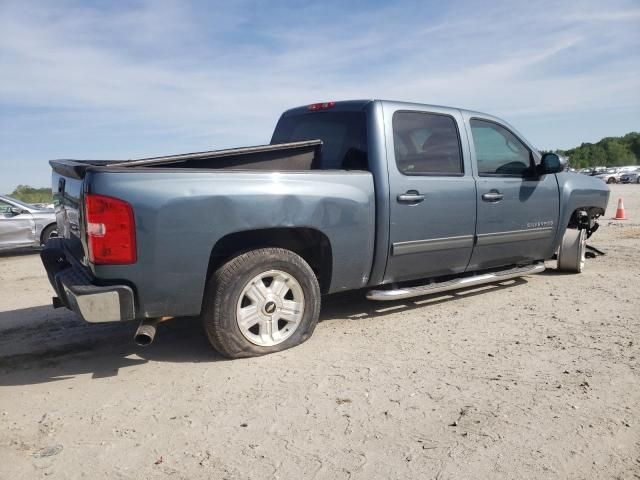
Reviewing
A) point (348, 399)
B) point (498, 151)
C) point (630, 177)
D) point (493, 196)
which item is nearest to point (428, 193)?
point (493, 196)

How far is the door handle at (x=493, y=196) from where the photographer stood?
4.80 metres

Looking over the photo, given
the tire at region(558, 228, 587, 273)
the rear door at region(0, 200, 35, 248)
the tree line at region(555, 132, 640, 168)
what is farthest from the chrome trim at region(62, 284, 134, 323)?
the tree line at region(555, 132, 640, 168)

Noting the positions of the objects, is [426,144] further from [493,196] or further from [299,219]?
[299,219]

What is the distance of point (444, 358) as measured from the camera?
143 inches

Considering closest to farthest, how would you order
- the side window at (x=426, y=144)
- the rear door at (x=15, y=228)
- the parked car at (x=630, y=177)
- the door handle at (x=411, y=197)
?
A: the door handle at (x=411, y=197) < the side window at (x=426, y=144) < the rear door at (x=15, y=228) < the parked car at (x=630, y=177)

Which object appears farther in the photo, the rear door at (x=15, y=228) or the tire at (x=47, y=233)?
the tire at (x=47, y=233)

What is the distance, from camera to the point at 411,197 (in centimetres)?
424

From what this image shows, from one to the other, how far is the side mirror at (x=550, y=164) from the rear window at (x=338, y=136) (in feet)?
7.00

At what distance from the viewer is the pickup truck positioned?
3.17 metres

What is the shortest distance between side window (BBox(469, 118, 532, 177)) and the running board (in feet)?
3.20

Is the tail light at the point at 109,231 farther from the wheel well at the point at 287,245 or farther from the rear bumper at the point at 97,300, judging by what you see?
the wheel well at the point at 287,245

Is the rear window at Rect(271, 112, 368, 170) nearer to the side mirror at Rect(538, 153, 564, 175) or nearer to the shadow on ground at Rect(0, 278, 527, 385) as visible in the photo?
the shadow on ground at Rect(0, 278, 527, 385)

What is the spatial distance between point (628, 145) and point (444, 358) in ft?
416

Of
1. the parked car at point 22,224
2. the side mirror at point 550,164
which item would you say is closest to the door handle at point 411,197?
the side mirror at point 550,164
